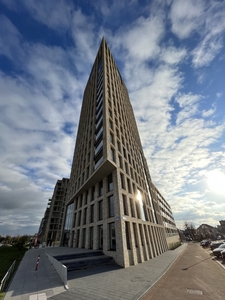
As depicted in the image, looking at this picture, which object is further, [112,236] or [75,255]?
[112,236]

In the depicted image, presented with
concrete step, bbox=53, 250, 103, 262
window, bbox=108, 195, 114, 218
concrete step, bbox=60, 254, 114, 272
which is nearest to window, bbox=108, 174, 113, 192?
window, bbox=108, 195, 114, 218

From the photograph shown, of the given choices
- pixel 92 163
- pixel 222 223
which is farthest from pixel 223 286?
pixel 222 223

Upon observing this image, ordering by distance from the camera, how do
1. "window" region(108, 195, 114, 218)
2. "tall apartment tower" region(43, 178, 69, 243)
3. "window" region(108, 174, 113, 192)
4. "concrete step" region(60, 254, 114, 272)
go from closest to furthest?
"concrete step" region(60, 254, 114, 272), "window" region(108, 195, 114, 218), "window" region(108, 174, 113, 192), "tall apartment tower" region(43, 178, 69, 243)

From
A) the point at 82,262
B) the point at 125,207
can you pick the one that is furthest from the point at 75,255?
the point at 125,207

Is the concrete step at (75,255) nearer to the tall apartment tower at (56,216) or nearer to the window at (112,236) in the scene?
the window at (112,236)

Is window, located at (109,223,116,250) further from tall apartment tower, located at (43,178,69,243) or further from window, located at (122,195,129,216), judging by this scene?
tall apartment tower, located at (43,178,69,243)

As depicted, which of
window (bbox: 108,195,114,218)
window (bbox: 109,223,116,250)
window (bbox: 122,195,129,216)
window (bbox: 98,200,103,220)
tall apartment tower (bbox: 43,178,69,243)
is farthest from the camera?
tall apartment tower (bbox: 43,178,69,243)

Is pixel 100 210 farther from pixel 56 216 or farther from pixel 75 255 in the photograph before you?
pixel 56 216

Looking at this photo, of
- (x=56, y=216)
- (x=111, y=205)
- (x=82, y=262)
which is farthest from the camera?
(x=56, y=216)

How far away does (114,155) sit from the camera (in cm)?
1939

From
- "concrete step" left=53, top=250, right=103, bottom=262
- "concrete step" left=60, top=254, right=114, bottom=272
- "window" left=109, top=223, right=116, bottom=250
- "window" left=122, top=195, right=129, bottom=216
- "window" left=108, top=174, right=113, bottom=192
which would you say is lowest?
"concrete step" left=60, top=254, right=114, bottom=272

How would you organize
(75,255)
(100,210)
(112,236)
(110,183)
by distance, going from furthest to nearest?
(100,210)
(110,183)
(112,236)
(75,255)

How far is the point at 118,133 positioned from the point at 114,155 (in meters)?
5.70

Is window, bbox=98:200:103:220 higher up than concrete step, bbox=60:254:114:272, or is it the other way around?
window, bbox=98:200:103:220
